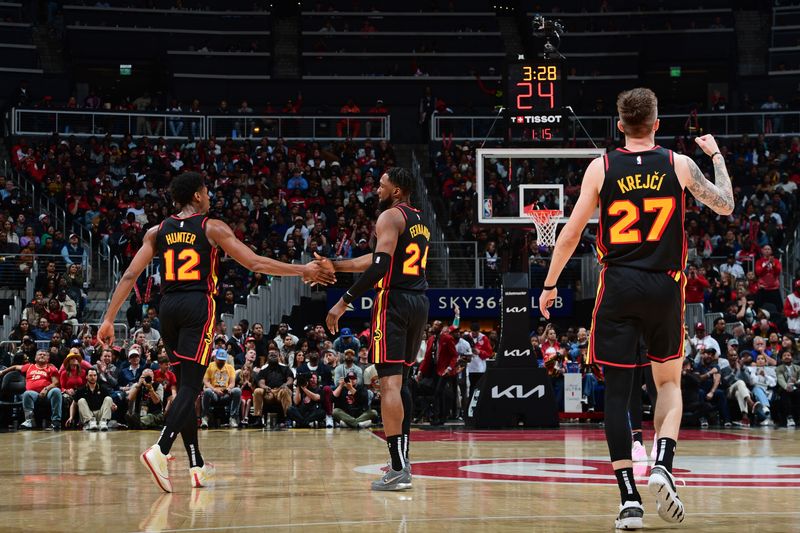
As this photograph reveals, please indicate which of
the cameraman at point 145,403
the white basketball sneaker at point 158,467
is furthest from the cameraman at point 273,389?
the white basketball sneaker at point 158,467

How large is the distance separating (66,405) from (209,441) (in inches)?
192

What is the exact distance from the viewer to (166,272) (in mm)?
8508

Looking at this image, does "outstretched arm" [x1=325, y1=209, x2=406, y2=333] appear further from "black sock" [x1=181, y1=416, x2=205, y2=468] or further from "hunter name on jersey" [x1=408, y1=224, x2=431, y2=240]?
"black sock" [x1=181, y1=416, x2=205, y2=468]

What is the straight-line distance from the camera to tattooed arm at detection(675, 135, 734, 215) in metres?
6.32

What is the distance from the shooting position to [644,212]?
626cm

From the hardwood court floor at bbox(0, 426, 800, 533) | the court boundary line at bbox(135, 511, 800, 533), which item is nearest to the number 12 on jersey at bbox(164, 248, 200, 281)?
the hardwood court floor at bbox(0, 426, 800, 533)

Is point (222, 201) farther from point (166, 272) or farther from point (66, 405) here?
point (166, 272)

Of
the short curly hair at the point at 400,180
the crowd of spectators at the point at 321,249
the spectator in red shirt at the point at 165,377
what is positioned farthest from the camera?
the crowd of spectators at the point at 321,249

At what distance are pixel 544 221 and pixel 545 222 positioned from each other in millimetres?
40

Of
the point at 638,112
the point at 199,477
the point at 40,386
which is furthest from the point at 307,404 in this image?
the point at 638,112

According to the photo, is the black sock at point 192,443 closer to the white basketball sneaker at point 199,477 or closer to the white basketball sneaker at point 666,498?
the white basketball sneaker at point 199,477

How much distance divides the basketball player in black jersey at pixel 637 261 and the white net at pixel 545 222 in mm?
10745

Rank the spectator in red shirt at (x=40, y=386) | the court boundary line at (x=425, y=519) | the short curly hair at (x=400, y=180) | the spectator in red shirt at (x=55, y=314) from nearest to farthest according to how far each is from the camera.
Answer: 1. the court boundary line at (x=425, y=519)
2. the short curly hair at (x=400, y=180)
3. the spectator in red shirt at (x=40, y=386)
4. the spectator in red shirt at (x=55, y=314)

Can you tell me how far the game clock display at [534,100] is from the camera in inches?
706
